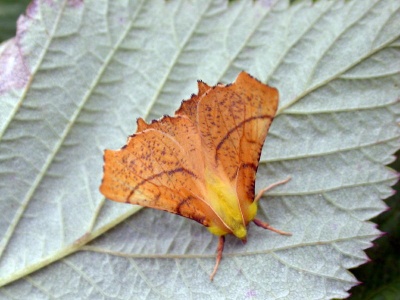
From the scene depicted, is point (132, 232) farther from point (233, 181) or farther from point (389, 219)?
point (389, 219)

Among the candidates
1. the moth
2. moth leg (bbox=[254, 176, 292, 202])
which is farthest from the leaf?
the moth

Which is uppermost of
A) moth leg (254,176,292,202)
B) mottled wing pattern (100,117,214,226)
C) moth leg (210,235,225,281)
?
moth leg (254,176,292,202)

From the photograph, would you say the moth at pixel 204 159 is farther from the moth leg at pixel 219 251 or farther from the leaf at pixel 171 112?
the leaf at pixel 171 112

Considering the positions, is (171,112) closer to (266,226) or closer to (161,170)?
(161,170)

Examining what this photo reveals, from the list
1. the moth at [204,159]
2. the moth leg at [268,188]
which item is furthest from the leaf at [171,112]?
the moth at [204,159]

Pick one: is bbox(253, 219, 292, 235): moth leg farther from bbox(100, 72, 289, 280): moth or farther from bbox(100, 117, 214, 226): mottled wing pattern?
bbox(100, 117, 214, 226): mottled wing pattern
